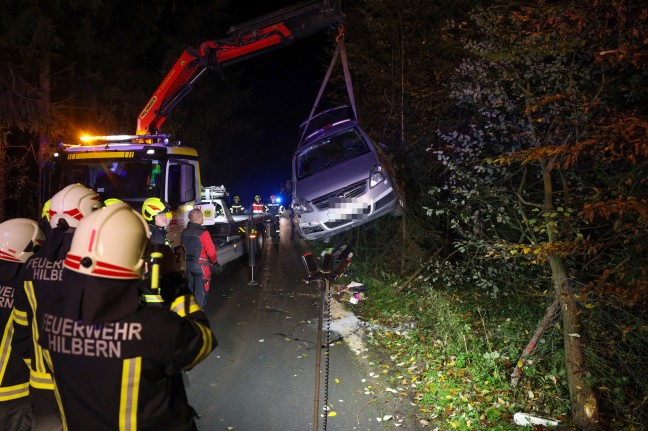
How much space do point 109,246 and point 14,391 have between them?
5.24ft

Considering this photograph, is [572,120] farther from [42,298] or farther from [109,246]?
[42,298]

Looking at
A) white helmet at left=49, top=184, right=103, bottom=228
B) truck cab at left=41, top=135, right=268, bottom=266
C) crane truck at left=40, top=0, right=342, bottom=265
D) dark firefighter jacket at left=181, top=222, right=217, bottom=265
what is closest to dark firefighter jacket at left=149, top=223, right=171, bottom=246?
dark firefighter jacket at left=181, top=222, right=217, bottom=265

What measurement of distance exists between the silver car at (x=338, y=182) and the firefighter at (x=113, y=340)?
256 inches

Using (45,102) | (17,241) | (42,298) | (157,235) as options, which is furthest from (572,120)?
(45,102)

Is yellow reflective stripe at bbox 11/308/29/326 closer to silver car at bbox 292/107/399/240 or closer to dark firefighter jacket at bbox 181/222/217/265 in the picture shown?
dark firefighter jacket at bbox 181/222/217/265

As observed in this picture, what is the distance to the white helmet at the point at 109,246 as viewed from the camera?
1991mm

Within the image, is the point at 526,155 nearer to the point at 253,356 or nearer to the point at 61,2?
the point at 253,356

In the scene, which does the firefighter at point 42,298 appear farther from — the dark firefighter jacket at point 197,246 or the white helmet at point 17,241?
the dark firefighter jacket at point 197,246

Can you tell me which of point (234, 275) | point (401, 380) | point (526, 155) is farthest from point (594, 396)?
point (234, 275)

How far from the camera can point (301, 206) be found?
9.16m

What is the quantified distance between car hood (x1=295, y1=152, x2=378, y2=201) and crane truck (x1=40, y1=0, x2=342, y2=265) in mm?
2271

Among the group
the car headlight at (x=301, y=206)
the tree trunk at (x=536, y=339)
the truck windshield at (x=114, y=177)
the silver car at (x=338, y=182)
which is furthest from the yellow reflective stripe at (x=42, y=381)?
the car headlight at (x=301, y=206)

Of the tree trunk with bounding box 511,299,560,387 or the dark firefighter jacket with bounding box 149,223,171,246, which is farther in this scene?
the dark firefighter jacket with bounding box 149,223,171,246

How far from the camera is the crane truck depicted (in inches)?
320
